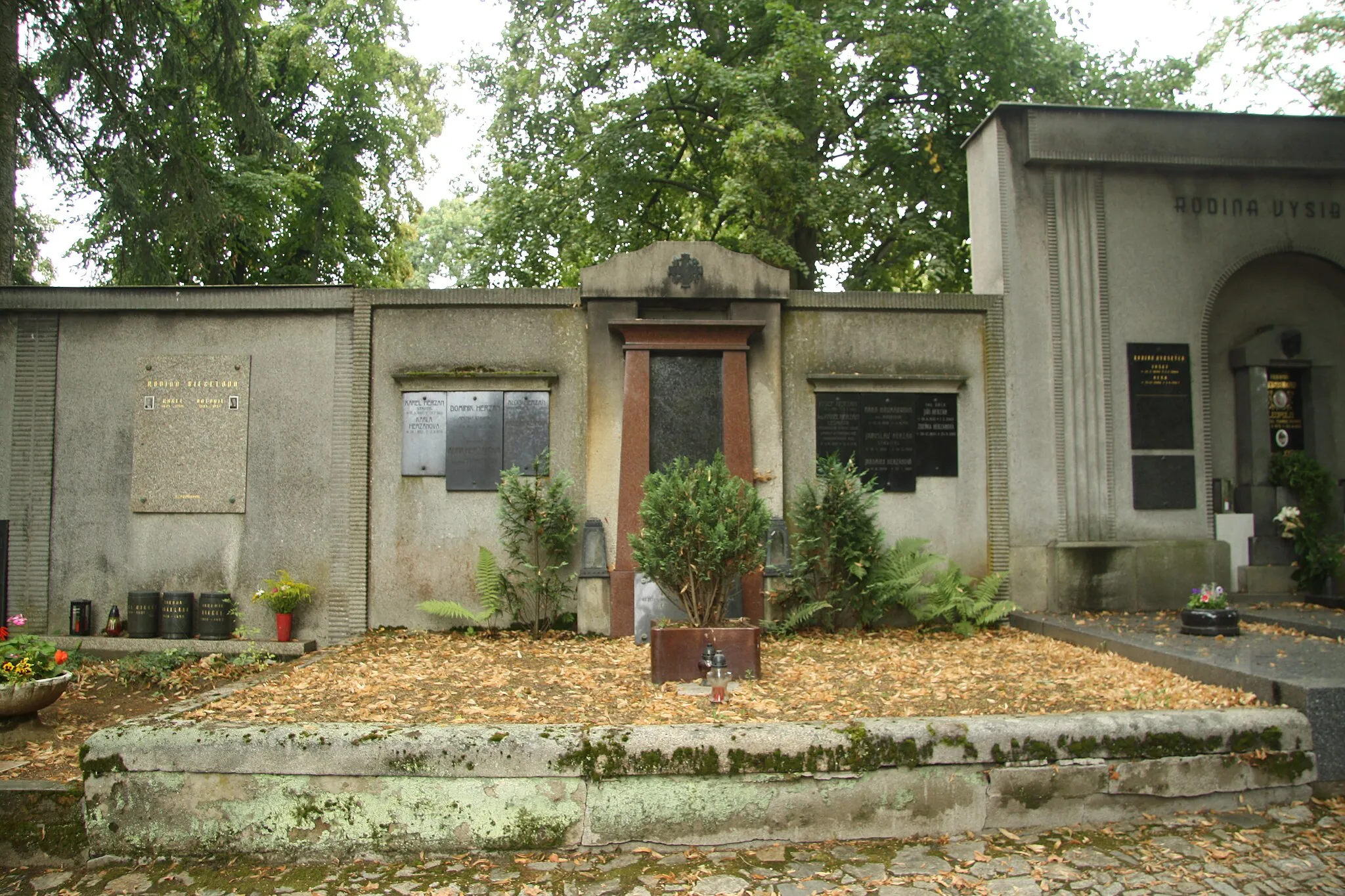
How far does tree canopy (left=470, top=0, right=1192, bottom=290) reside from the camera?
14984 mm

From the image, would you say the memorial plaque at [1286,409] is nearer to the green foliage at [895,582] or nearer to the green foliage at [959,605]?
the green foliage at [959,605]

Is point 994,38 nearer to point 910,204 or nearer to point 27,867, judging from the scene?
point 910,204

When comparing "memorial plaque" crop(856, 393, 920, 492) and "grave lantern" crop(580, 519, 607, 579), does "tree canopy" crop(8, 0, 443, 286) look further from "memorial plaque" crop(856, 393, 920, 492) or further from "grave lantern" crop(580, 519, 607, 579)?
"memorial plaque" crop(856, 393, 920, 492)

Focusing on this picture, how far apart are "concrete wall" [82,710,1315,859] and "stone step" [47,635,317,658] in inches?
145

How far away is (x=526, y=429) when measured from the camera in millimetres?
8617

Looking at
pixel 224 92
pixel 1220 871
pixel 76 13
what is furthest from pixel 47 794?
pixel 76 13

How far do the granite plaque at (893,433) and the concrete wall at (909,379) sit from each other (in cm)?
8

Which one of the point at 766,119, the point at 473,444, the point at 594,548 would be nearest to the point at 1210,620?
the point at 594,548

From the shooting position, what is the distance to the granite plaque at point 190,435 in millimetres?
8453

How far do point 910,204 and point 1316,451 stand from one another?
28.9 feet

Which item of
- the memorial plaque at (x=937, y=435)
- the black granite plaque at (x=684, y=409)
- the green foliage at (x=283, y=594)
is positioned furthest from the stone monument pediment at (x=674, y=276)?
the green foliage at (x=283, y=594)

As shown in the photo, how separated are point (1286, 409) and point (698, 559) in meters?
7.98

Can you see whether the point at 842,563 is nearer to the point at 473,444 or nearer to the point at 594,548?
the point at 594,548

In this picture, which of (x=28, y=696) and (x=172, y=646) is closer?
(x=28, y=696)
